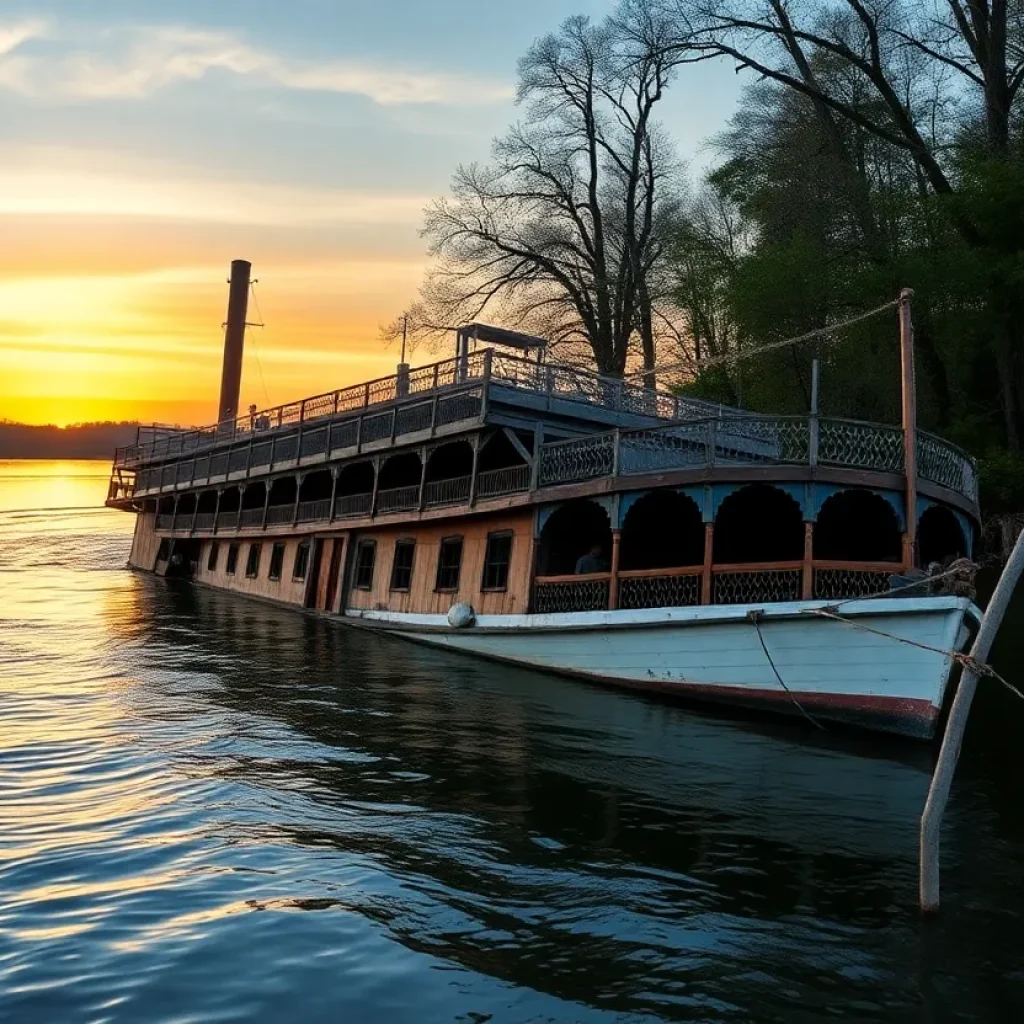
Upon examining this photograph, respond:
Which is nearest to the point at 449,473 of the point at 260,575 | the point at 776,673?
the point at 260,575

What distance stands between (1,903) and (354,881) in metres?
2.39

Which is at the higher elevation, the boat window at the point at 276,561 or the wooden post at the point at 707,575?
the wooden post at the point at 707,575

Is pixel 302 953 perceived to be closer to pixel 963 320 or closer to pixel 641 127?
pixel 963 320

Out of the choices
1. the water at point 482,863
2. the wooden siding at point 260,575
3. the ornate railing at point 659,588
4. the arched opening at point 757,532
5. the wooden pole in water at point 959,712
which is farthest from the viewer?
the wooden siding at point 260,575

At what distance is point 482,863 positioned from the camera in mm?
7891

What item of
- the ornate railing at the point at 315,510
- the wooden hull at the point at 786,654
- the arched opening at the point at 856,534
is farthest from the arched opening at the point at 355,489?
the arched opening at the point at 856,534

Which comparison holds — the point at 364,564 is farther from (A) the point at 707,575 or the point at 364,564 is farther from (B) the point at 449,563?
(A) the point at 707,575

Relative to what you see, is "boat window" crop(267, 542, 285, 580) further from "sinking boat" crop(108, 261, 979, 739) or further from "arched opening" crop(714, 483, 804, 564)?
"arched opening" crop(714, 483, 804, 564)

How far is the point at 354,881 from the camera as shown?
7418 mm

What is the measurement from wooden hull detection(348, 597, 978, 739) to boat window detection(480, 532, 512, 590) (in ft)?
5.58

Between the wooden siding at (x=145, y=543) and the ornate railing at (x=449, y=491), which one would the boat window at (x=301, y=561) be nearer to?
the ornate railing at (x=449, y=491)

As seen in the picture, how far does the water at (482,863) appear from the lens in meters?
5.84

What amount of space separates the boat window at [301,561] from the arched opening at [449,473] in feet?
15.5

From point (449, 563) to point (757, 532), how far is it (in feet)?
20.0
